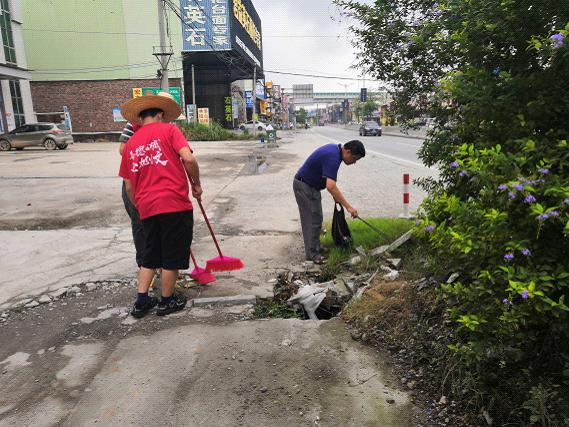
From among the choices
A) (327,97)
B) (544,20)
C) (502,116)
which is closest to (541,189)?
(502,116)

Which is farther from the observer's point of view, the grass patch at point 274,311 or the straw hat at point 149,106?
the grass patch at point 274,311

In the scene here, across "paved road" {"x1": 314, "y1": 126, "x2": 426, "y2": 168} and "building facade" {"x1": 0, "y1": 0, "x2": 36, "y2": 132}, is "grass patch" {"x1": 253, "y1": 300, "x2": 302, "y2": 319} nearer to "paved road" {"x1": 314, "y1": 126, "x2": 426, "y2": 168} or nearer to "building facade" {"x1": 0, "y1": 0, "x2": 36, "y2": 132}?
"paved road" {"x1": 314, "y1": 126, "x2": 426, "y2": 168}

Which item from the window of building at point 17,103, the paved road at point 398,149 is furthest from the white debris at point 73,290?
the window of building at point 17,103

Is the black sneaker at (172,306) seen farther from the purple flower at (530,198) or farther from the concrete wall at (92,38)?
the concrete wall at (92,38)

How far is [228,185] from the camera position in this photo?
1194 centimetres

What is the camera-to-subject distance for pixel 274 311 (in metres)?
4.21

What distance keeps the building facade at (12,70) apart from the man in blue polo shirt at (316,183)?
28121 millimetres

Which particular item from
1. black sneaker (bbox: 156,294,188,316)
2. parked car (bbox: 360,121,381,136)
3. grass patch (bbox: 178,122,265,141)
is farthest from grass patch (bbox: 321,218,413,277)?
parked car (bbox: 360,121,381,136)

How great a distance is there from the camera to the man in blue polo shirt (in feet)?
16.4

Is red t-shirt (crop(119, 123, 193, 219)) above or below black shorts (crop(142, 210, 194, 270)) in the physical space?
above

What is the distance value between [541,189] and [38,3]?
147 feet

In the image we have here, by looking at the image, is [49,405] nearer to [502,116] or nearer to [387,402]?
[387,402]

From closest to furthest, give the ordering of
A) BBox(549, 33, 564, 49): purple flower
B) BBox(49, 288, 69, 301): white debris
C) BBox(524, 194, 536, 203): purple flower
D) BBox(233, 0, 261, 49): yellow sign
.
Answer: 1. BBox(524, 194, 536, 203): purple flower
2. BBox(549, 33, 564, 49): purple flower
3. BBox(49, 288, 69, 301): white debris
4. BBox(233, 0, 261, 49): yellow sign

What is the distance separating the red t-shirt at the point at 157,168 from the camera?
386cm
